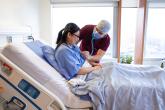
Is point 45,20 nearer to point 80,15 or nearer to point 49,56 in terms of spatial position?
point 80,15

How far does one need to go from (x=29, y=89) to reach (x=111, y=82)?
60cm

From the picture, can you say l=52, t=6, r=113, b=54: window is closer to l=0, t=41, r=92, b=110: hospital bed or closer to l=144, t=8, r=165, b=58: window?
l=144, t=8, r=165, b=58: window

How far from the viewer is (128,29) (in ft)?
10.8

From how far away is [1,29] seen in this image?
1855mm

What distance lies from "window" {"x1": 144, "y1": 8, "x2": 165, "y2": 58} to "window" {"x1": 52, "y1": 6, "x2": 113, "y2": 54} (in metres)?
0.68

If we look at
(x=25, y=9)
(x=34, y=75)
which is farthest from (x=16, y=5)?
(x=34, y=75)

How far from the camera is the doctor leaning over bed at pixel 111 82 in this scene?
1319mm

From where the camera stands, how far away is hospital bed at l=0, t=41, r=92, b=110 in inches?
44.6

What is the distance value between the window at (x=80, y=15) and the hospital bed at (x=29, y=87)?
6.35 feet

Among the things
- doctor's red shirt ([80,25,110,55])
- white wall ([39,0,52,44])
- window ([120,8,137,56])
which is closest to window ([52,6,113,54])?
white wall ([39,0,52,44])

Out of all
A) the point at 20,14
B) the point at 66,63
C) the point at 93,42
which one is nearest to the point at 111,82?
the point at 66,63

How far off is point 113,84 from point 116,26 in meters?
2.00

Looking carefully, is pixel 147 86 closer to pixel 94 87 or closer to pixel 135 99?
pixel 135 99

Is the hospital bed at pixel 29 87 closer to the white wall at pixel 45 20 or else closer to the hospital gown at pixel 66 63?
the hospital gown at pixel 66 63
